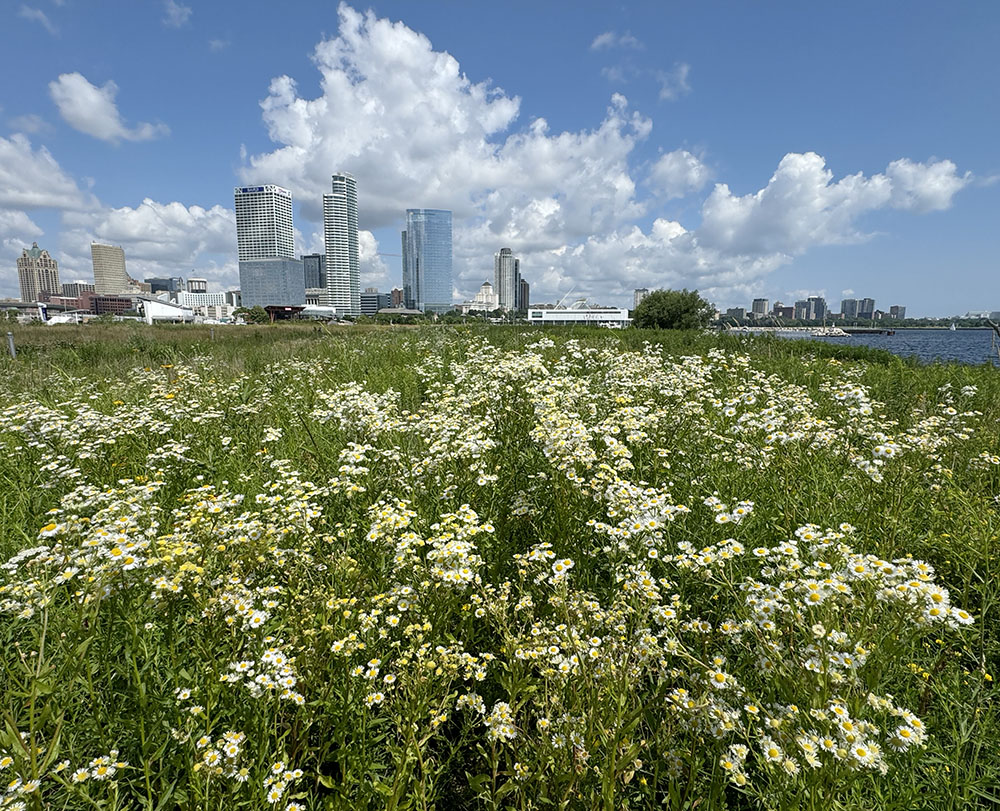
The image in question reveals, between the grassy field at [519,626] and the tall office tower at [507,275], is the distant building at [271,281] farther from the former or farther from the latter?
the grassy field at [519,626]

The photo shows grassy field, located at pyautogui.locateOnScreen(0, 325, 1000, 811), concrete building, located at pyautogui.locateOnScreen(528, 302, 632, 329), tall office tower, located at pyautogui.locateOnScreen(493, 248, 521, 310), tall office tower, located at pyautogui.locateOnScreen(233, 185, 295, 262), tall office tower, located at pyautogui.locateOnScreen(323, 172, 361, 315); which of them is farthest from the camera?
tall office tower, located at pyautogui.locateOnScreen(233, 185, 295, 262)

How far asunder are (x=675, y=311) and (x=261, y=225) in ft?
551

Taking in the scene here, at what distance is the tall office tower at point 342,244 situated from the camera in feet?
476

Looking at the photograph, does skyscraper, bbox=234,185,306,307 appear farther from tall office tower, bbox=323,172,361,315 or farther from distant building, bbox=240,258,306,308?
tall office tower, bbox=323,172,361,315

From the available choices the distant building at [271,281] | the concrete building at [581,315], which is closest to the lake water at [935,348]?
the concrete building at [581,315]

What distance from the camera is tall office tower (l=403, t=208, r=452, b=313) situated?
482 feet

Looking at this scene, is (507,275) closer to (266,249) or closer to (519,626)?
(266,249)

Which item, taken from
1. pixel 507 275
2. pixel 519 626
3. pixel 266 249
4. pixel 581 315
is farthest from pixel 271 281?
pixel 519 626

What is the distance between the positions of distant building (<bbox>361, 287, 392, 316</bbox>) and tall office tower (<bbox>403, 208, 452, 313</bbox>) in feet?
76.4

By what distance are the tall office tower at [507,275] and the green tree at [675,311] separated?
305 feet

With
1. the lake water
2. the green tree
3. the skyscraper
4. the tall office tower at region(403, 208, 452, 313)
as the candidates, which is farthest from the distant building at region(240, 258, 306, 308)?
the lake water

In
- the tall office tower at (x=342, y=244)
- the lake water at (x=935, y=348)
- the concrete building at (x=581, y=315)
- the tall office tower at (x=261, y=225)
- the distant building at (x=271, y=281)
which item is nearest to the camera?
the lake water at (x=935, y=348)


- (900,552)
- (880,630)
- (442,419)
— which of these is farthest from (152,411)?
(900,552)

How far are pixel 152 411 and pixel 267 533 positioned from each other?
338cm
